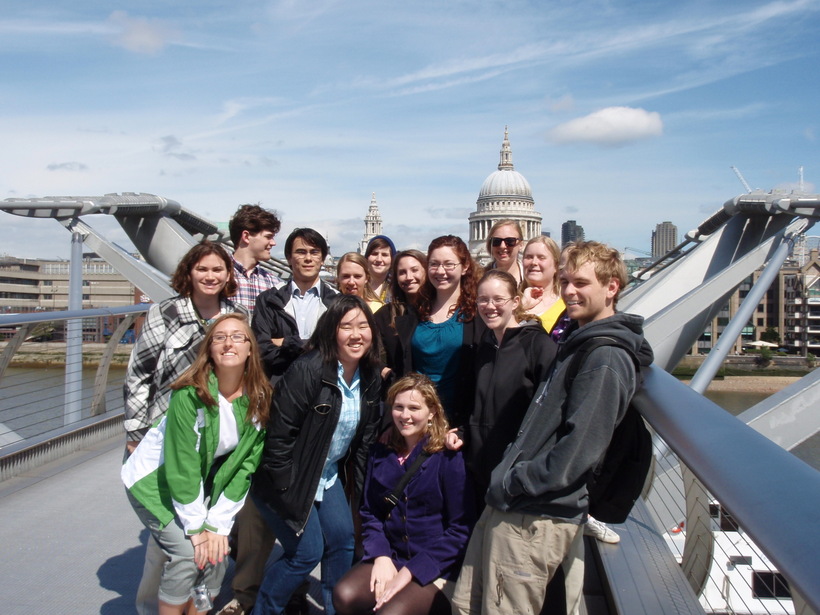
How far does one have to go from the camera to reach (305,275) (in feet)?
9.39

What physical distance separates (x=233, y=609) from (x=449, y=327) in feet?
3.64

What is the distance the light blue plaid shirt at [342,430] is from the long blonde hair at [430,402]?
4.9 inches

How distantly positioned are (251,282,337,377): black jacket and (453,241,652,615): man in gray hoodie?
38.9 inches

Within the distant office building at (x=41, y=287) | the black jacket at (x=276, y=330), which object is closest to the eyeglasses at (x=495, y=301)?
the black jacket at (x=276, y=330)

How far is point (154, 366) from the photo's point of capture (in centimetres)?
241

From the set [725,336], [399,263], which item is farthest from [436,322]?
[725,336]

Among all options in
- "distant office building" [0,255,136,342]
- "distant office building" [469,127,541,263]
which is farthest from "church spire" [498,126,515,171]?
"distant office building" [0,255,136,342]

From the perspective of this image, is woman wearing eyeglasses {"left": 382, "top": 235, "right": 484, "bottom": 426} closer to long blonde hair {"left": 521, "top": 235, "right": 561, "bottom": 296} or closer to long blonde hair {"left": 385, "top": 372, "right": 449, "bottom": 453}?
long blonde hair {"left": 385, "top": 372, "right": 449, "bottom": 453}

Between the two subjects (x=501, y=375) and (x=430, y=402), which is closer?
(x=501, y=375)

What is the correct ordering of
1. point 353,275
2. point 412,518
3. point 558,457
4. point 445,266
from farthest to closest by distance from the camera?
1. point 353,275
2. point 445,266
3. point 412,518
4. point 558,457

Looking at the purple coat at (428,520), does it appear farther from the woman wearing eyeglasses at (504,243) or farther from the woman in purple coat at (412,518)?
the woman wearing eyeglasses at (504,243)

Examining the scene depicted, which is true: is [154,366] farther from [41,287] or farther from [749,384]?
[41,287]

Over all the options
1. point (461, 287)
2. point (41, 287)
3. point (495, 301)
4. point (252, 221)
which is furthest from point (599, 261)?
point (41, 287)

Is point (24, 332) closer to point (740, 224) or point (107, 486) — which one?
point (107, 486)
